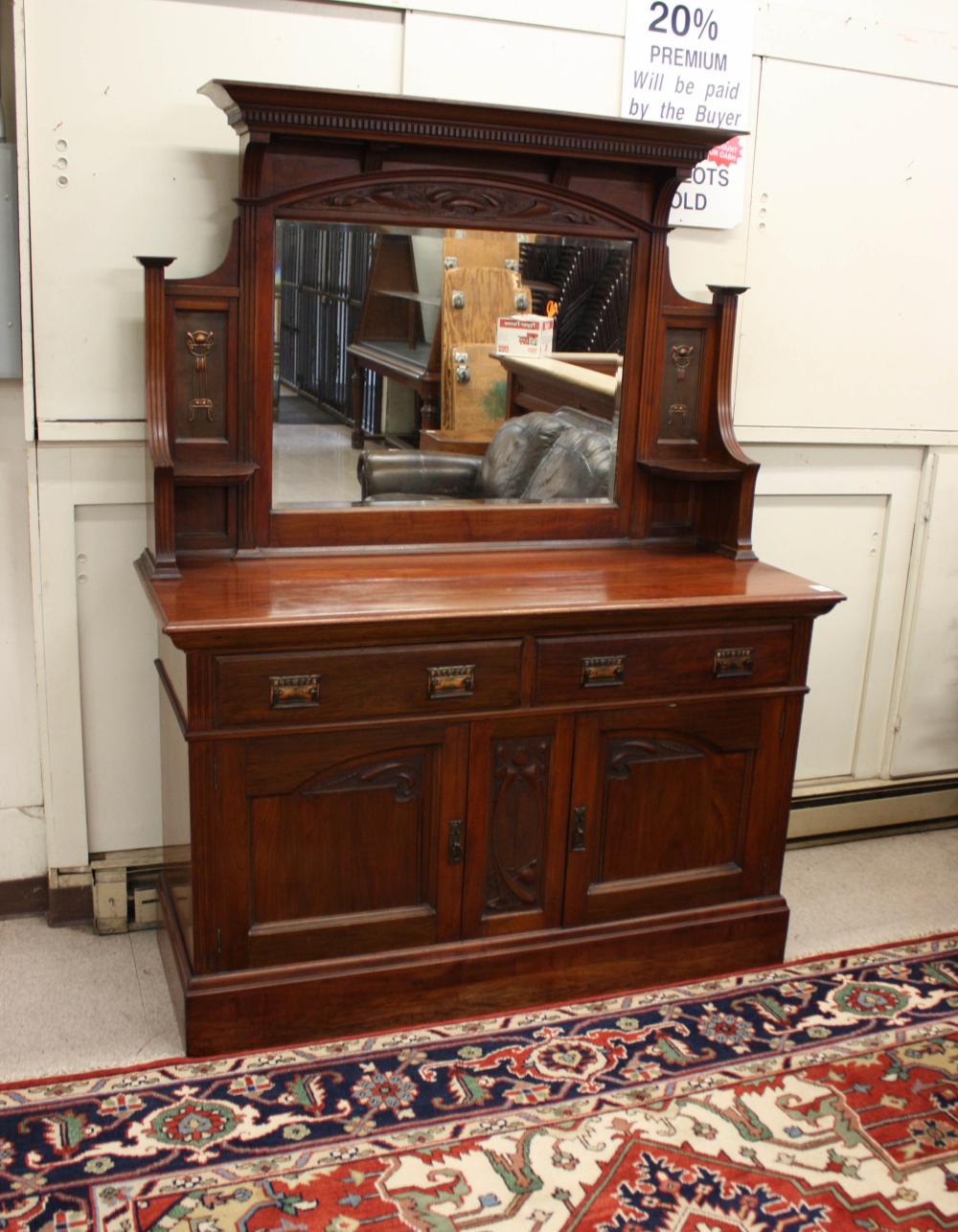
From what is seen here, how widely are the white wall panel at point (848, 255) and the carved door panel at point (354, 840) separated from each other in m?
1.38

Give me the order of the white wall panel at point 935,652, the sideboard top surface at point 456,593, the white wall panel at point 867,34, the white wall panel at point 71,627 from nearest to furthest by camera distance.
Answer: the sideboard top surface at point 456,593 → the white wall panel at point 71,627 → the white wall panel at point 867,34 → the white wall panel at point 935,652

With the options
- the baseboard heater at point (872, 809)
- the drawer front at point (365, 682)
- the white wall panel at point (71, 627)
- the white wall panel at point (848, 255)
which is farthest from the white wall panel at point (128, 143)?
the baseboard heater at point (872, 809)

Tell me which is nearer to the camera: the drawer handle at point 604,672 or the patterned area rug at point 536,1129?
the patterned area rug at point 536,1129

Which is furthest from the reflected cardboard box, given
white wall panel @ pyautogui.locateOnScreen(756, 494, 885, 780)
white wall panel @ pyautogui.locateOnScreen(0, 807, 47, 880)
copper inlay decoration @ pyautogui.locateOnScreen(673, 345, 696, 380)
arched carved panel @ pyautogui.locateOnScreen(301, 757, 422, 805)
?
white wall panel @ pyautogui.locateOnScreen(0, 807, 47, 880)

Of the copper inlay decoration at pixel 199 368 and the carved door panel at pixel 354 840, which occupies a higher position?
the copper inlay decoration at pixel 199 368

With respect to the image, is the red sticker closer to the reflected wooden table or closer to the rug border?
the reflected wooden table

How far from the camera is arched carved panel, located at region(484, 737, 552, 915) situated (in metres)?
2.74

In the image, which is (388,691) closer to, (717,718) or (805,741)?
(717,718)

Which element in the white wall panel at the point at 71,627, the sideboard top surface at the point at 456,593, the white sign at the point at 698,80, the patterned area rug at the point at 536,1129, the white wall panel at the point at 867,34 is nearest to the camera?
the patterned area rug at the point at 536,1129

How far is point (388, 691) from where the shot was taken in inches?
102

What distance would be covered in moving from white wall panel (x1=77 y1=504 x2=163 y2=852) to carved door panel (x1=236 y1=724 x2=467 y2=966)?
0.64m

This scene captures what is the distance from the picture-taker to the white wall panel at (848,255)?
3.22 metres

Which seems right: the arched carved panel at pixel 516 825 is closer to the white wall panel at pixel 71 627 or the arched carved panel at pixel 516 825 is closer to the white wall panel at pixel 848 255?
the white wall panel at pixel 71 627

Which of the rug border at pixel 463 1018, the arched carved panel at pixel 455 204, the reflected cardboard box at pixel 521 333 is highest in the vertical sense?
the arched carved panel at pixel 455 204
